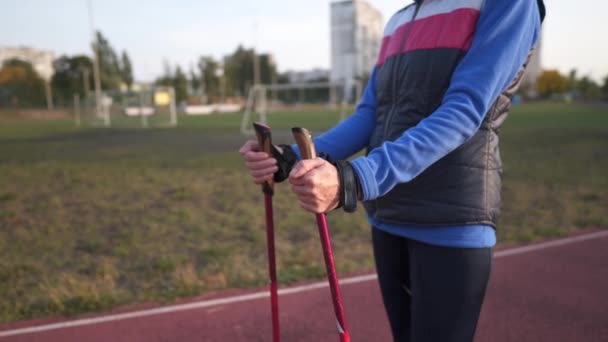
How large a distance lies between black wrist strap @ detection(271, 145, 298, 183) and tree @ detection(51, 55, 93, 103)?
55.5m

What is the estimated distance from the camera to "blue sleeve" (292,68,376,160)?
1.79 meters

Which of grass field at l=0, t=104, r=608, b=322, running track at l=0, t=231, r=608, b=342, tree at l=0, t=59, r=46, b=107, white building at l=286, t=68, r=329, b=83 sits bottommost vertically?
running track at l=0, t=231, r=608, b=342

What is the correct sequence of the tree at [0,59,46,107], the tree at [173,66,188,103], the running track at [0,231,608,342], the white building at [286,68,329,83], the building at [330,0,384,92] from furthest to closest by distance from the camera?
the white building at [286,68,329,83], the building at [330,0,384,92], the tree at [173,66,188,103], the tree at [0,59,46,107], the running track at [0,231,608,342]

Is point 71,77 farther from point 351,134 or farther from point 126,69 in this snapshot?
point 351,134

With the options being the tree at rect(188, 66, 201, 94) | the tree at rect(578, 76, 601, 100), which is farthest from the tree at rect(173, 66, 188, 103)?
the tree at rect(578, 76, 601, 100)

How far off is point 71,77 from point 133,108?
28.9 meters

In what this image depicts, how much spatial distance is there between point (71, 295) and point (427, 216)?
3.43 metres

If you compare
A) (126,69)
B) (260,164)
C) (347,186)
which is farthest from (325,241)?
(126,69)

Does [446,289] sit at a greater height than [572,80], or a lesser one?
lesser

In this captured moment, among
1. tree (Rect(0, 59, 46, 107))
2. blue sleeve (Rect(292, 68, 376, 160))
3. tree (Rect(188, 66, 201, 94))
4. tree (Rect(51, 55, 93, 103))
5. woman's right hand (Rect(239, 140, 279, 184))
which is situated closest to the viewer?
woman's right hand (Rect(239, 140, 279, 184))

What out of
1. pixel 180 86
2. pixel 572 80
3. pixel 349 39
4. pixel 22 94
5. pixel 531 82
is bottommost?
pixel 22 94

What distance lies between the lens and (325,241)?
4.21 ft

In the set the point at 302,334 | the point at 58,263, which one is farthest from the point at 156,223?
the point at 302,334

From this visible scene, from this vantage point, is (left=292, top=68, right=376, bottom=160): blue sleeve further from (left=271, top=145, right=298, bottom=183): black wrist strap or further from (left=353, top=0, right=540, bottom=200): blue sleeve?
(left=353, top=0, right=540, bottom=200): blue sleeve
